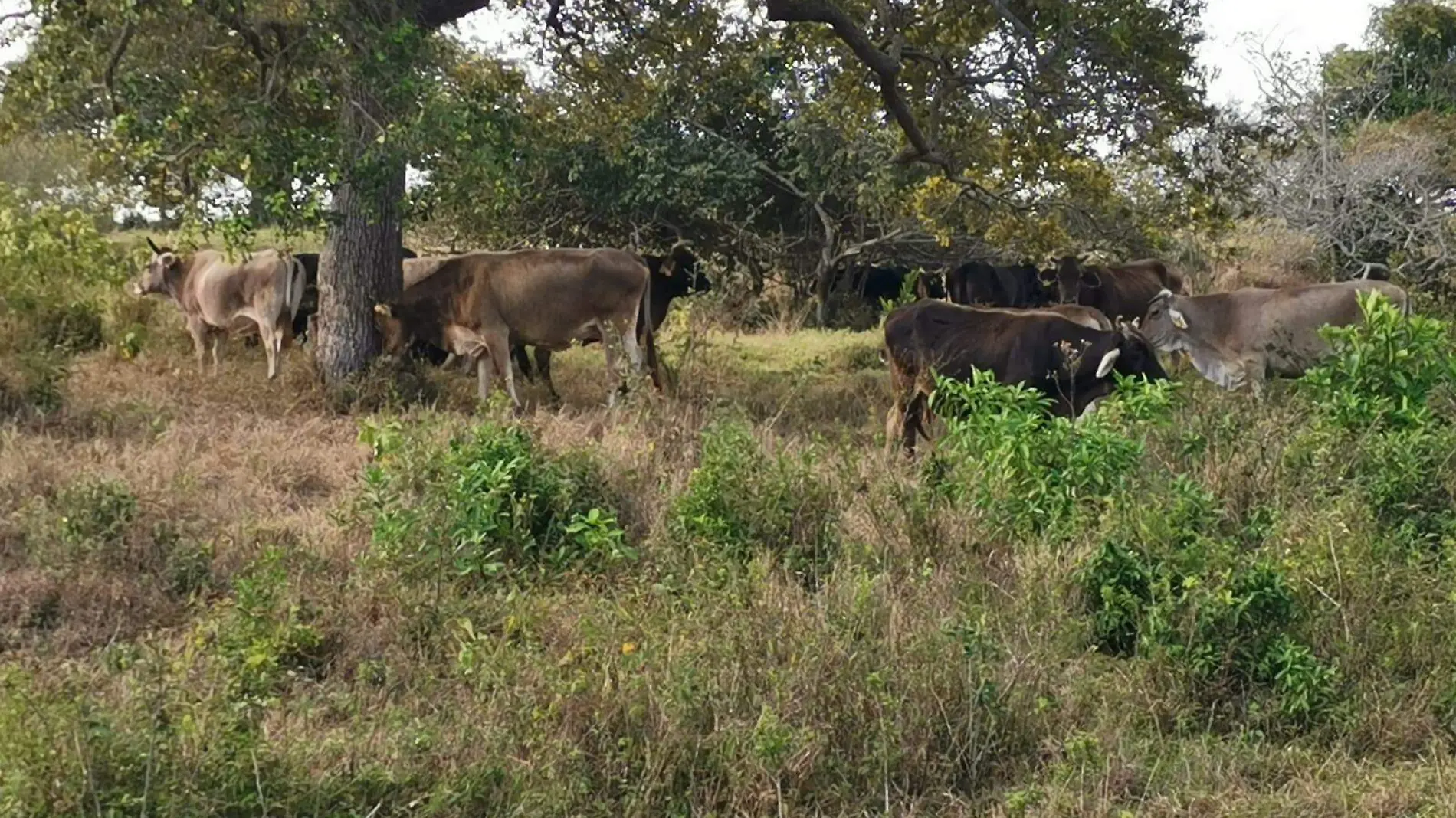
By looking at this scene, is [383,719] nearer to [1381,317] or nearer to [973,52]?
[1381,317]

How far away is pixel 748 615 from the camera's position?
4805 mm

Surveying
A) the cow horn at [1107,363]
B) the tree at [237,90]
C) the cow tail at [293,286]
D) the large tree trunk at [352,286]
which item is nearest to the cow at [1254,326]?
the cow horn at [1107,363]

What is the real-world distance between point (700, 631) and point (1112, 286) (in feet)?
A: 40.3

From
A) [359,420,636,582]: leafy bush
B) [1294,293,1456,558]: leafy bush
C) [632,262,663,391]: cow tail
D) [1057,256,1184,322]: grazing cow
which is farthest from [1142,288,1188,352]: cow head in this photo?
[359,420,636,582]: leafy bush

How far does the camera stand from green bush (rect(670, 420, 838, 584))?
5930mm

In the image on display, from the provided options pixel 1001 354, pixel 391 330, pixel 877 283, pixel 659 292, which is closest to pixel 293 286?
pixel 391 330

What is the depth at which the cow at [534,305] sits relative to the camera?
36.7 feet

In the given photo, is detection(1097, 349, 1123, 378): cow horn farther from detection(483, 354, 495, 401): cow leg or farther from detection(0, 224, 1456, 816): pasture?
detection(483, 354, 495, 401): cow leg

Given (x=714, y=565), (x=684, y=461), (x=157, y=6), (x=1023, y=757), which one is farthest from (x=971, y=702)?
(x=157, y=6)

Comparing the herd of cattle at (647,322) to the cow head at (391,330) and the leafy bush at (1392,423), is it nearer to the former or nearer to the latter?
the cow head at (391,330)

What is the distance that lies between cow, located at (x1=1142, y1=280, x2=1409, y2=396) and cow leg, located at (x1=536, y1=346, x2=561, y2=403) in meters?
5.56

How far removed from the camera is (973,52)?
37.7ft

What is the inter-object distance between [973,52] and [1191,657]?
777 cm

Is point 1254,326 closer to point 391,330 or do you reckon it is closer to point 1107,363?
point 1107,363
